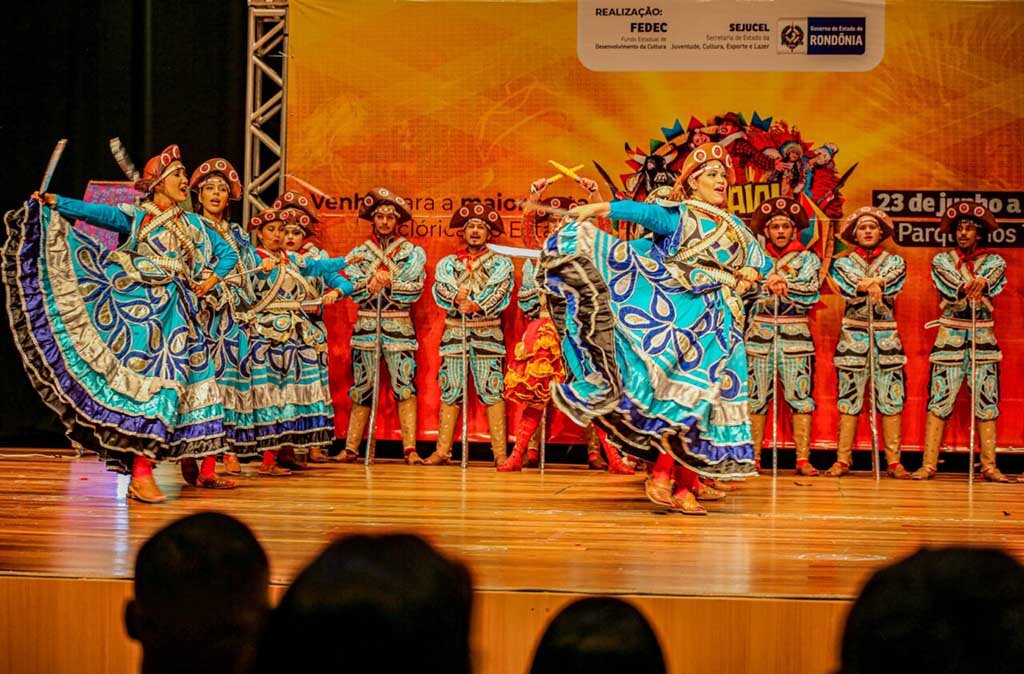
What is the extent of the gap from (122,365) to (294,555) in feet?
6.33

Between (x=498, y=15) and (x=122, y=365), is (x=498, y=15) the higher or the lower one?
the higher one

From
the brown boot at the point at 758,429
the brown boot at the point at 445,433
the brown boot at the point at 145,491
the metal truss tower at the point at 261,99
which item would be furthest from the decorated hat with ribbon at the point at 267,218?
the brown boot at the point at 758,429

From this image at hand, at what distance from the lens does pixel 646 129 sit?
844 centimetres

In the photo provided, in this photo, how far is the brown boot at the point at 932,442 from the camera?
786 cm

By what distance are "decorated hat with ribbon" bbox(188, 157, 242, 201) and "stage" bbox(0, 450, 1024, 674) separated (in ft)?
5.23

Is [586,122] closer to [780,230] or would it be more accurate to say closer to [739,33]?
[739,33]

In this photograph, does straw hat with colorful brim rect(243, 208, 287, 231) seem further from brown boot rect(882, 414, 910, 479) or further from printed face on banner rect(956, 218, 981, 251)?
printed face on banner rect(956, 218, 981, 251)

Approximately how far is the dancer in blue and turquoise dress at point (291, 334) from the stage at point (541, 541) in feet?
0.90

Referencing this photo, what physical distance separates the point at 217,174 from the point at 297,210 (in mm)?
1060

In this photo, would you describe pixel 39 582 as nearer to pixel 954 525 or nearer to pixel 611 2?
pixel 954 525

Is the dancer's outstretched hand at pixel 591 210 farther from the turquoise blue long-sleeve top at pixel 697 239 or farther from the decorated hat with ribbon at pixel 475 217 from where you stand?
the decorated hat with ribbon at pixel 475 217

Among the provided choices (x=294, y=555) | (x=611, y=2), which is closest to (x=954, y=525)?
(x=294, y=555)

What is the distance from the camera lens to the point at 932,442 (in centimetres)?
789

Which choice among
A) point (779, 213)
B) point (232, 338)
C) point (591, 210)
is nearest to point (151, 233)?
point (232, 338)
